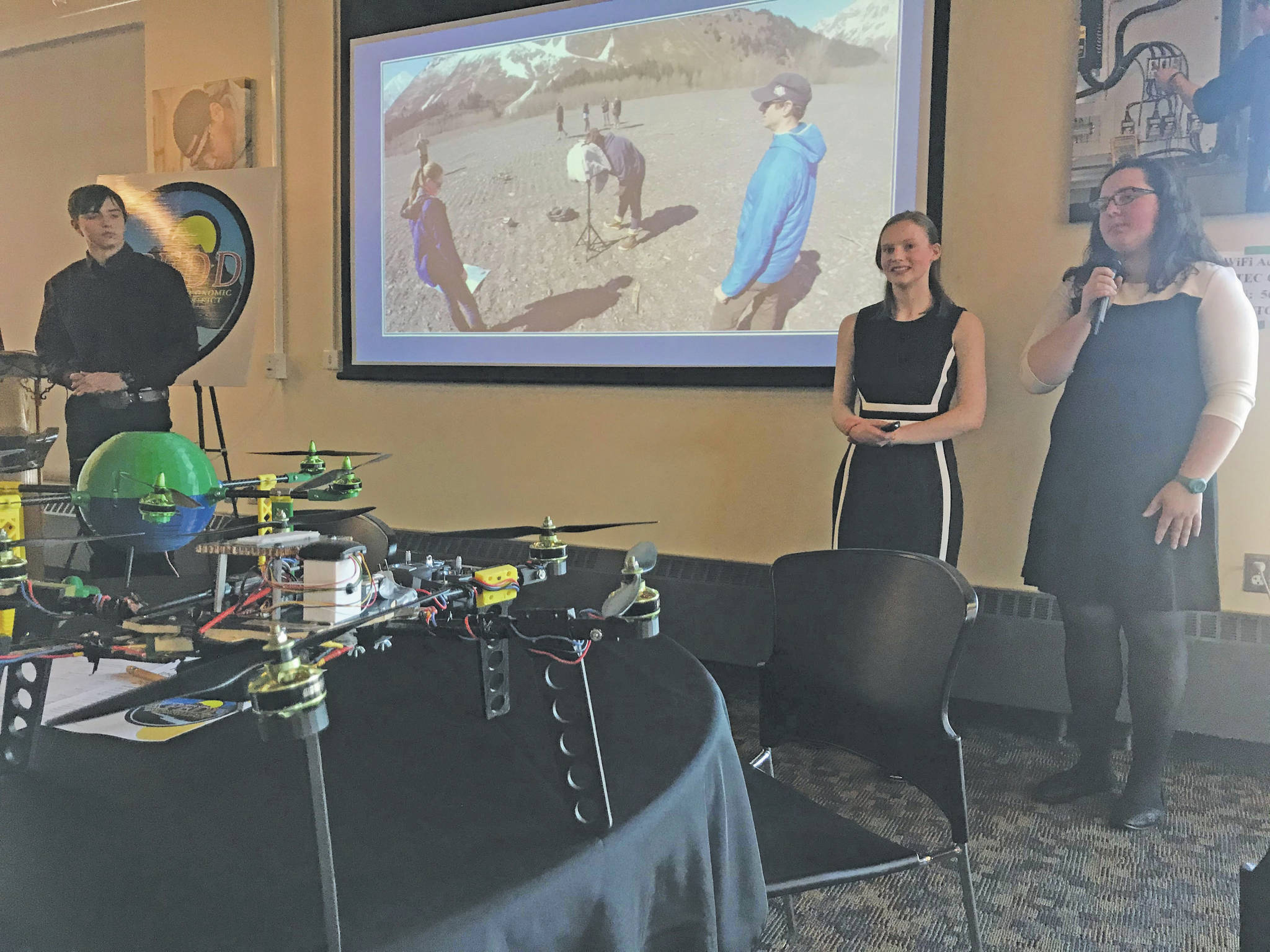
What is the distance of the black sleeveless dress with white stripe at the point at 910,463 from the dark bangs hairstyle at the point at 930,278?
2 cm

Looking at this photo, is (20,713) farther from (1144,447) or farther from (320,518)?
(1144,447)

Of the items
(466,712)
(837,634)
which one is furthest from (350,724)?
(837,634)

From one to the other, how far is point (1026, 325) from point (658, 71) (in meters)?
1.50

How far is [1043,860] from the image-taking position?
1.98 meters

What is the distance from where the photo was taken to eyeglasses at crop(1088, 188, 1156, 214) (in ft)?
6.93

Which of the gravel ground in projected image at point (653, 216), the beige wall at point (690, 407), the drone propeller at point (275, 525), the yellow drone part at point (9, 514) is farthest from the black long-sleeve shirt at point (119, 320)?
the drone propeller at point (275, 525)

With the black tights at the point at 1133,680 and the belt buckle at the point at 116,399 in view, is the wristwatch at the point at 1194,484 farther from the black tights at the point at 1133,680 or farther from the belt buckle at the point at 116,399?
the belt buckle at the point at 116,399

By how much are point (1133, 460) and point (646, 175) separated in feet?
6.09

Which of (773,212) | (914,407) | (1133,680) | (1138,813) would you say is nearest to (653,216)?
(773,212)

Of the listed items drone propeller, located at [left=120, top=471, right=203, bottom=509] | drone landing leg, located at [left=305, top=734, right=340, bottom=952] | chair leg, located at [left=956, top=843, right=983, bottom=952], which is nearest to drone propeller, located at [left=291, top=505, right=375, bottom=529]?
drone propeller, located at [left=120, top=471, right=203, bottom=509]

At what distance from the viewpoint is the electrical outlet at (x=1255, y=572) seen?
2443 mm

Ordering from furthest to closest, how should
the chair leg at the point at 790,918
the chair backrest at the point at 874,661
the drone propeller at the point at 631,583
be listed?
the chair leg at the point at 790,918 → the chair backrest at the point at 874,661 → the drone propeller at the point at 631,583

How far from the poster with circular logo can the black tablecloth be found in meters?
3.05

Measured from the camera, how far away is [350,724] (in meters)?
1.04
